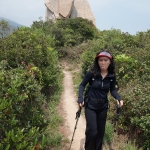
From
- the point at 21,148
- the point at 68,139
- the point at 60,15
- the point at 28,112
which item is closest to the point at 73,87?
the point at 68,139

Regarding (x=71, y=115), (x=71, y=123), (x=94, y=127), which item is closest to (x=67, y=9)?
(x=71, y=115)

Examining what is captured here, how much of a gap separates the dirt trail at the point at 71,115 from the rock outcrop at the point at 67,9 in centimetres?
2059

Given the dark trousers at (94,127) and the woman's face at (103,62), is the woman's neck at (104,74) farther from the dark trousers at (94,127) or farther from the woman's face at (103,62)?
the dark trousers at (94,127)

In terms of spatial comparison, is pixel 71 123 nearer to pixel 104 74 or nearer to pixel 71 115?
pixel 71 115

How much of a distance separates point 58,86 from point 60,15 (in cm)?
2293

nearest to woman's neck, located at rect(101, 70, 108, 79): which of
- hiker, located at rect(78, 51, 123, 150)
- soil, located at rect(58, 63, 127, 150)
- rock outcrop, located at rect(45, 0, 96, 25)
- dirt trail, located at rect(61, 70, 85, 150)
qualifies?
hiker, located at rect(78, 51, 123, 150)

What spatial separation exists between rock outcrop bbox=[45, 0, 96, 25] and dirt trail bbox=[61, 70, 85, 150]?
67.6 feet

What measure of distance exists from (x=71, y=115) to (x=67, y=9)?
2674 centimetres

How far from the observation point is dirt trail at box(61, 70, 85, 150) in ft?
18.9

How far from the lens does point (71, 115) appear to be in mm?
7660

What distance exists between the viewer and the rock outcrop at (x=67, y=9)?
31.2 metres

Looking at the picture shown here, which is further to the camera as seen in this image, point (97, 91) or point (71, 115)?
point (71, 115)

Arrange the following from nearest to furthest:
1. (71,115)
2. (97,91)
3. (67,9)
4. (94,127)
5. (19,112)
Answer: (19,112) < (94,127) < (97,91) < (71,115) < (67,9)

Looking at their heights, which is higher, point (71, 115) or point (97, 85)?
point (97, 85)
